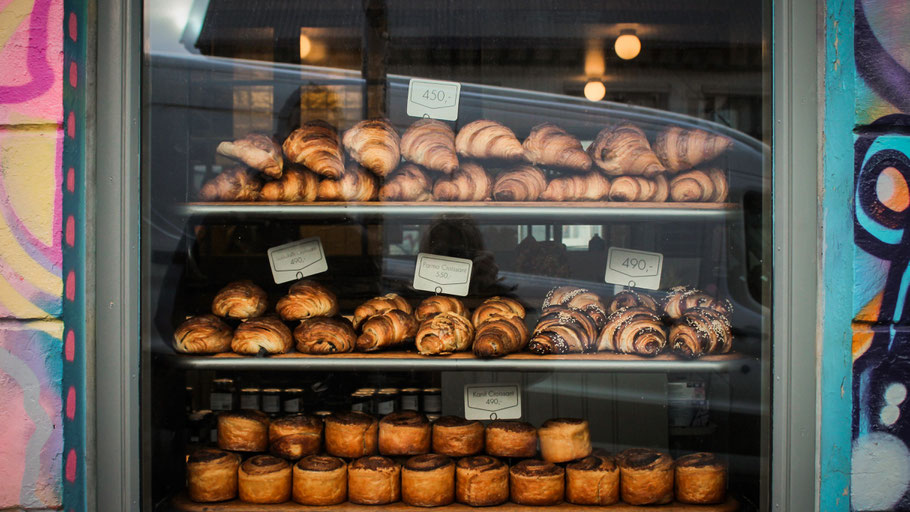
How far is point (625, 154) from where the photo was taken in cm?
265

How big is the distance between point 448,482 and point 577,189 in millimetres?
1271

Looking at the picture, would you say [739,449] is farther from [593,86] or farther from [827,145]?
[593,86]

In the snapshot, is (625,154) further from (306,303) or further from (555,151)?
(306,303)

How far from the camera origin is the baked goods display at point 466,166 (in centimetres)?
258

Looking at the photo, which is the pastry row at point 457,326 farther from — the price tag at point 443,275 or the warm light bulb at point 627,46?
the warm light bulb at point 627,46

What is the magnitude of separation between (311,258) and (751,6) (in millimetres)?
2120

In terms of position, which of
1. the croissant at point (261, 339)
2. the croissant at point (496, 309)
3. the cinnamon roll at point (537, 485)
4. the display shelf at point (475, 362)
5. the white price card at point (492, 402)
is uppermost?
the croissant at point (496, 309)

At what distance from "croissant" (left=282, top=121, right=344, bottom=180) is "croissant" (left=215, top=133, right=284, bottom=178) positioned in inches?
2.9

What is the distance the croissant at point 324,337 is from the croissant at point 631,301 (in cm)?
112

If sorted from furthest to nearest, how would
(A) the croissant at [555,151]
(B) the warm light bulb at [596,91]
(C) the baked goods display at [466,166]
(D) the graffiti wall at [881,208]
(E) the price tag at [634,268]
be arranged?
(B) the warm light bulb at [596,91] < (E) the price tag at [634,268] < (A) the croissant at [555,151] < (C) the baked goods display at [466,166] < (D) the graffiti wall at [881,208]

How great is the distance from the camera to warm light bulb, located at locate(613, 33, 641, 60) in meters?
3.30

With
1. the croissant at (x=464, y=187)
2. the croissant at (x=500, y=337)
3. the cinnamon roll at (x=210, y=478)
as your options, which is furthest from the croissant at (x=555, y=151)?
the cinnamon roll at (x=210, y=478)

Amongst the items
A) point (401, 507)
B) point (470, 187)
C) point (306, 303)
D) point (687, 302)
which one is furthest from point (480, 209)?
point (401, 507)

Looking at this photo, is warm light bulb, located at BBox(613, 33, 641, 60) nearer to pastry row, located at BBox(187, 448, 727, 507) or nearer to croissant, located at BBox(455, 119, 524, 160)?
croissant, located at BBox(455, 119, 524, 160)
